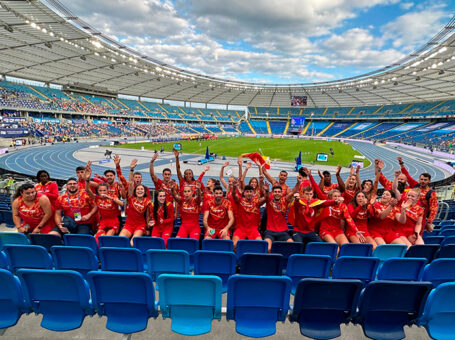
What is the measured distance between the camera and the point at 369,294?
260 centimetres

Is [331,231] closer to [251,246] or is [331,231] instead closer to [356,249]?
[356,249]

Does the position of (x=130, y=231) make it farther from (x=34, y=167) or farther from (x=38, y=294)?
(x=34, y=167)

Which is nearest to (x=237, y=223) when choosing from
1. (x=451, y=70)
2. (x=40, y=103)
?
(x=451, y=70)

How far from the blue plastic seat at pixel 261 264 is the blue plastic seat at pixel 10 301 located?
9.07 ft

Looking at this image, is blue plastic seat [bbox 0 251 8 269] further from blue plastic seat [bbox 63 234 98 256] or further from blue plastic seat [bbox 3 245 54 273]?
blue plastic seat [bbox 63 234 98 256]

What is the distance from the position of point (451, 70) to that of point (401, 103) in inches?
1415

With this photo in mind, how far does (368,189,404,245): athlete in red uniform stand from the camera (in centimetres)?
516

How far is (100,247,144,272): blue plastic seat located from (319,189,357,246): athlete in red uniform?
3.97 meters

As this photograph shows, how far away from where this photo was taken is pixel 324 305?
2.70 meters

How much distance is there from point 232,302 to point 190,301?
502 mm

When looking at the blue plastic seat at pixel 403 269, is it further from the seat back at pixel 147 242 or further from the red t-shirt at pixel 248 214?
the seat back at pixel 147 242

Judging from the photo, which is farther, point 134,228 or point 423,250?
point 134,228

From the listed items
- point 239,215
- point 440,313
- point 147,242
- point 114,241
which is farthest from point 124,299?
point 440,313

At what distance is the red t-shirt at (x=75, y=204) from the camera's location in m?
5.49
